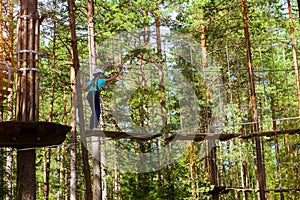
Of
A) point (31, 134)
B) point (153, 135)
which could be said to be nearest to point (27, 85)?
point (31, 134)

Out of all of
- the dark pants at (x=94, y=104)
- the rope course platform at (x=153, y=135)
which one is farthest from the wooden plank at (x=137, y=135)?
the dark pants at (x=94, y=104)

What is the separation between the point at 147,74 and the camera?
10.5 m

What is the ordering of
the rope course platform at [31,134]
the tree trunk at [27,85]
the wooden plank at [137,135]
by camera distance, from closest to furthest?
the rope course platform at [31,134], the tree trunk at [27,85], the wooden plank at [137,135]

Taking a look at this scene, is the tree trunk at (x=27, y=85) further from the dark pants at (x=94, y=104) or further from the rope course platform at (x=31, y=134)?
the dark pants at (x=94, y=104)

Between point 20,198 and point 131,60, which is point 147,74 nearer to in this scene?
point 131,60

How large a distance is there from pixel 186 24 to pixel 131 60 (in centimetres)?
156

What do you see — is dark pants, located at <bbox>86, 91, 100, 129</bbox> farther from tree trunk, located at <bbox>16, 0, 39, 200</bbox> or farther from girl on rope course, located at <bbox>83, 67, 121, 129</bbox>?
tree trunk, located at <bbox>16, 0, 39, 200</bbox>

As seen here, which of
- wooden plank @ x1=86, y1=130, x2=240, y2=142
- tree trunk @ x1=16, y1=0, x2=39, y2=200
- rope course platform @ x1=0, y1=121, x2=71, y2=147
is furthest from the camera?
wooden plank @ x1=86, y1=130, x2=240, y2=142

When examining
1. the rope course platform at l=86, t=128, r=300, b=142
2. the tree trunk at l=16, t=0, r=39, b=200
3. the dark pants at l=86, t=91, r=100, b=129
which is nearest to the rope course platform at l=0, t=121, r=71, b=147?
the tree trunk at l=16, t=0, r=39, b=200

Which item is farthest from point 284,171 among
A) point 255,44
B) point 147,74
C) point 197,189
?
point 197,189

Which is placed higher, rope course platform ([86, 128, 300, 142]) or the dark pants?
the dark pants

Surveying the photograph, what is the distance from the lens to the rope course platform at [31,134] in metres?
3.33

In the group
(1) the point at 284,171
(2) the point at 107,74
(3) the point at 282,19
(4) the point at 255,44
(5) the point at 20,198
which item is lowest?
(1) the point at 284,171

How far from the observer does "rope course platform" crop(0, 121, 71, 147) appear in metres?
3.33
